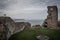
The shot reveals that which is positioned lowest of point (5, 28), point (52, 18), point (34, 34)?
point (34, 34)

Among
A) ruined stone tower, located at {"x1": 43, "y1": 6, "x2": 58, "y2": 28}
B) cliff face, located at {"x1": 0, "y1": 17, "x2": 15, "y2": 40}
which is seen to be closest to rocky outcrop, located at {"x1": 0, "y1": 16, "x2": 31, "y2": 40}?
cliff face, located at {"x1": 0, "y1": 17, "x2": 15, "y2": 40}

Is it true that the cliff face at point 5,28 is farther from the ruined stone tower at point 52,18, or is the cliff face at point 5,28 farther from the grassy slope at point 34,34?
the ruined stone tower at point 52,18

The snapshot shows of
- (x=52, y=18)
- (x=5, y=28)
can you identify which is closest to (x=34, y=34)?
(x=52, y=18)

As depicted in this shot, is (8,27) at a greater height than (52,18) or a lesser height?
lesser

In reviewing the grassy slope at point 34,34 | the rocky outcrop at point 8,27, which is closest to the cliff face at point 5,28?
the rocky outcrop at point 8,27

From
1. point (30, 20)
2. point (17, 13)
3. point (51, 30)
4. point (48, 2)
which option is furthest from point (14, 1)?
point (51, 30)

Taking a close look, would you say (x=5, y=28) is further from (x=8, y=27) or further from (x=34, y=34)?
(x=34, y=34)

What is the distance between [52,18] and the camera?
6062mm

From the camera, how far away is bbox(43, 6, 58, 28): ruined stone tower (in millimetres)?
5923

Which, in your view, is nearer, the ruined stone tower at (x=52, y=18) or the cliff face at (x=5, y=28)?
the cliff face at (x=5, y=28)

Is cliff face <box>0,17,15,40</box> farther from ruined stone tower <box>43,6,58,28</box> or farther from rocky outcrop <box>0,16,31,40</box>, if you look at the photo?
ruined stone tower <box>43,6,58,28</box>

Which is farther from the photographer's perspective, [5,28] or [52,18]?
[52,18]

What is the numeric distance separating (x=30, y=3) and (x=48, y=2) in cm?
74

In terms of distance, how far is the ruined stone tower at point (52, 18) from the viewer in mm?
5923
